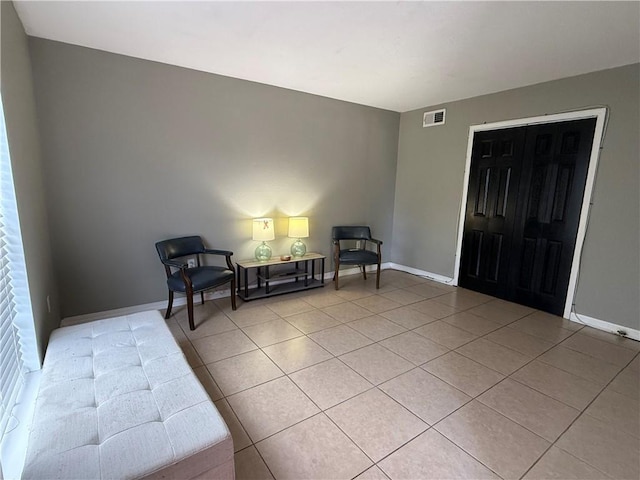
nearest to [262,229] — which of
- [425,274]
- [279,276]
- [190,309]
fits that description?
[279,276]

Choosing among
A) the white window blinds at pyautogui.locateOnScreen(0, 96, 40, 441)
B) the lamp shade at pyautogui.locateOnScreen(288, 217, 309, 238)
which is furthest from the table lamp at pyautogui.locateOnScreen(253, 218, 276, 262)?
the white window blinds at pyautogui.locateOnScreen(0, 96, 40, 441)

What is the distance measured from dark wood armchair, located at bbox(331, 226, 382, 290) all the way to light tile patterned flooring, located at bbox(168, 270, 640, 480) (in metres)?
0.77

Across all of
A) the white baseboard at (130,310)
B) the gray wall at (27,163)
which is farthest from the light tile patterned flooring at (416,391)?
the gray wall at (27,163)

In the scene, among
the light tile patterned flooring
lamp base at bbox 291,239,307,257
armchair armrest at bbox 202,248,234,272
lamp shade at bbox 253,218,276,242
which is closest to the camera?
the light tile patterned flooring

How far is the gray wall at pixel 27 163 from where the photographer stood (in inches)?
71.1

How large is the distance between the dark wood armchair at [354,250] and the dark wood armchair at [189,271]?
1.46m

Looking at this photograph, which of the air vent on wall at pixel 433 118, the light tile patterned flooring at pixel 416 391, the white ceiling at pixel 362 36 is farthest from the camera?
the air vent on wall at pixel 433 118

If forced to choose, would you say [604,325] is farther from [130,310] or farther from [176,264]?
[130,310]

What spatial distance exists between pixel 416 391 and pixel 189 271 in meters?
2.38

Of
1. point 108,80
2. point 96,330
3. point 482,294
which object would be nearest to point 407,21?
point 108,80

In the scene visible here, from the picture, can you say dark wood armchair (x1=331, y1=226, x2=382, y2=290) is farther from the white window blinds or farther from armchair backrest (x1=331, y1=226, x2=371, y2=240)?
the white window blinds

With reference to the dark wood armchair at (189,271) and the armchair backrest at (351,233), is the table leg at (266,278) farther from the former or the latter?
the armchair backrest at (351,233)

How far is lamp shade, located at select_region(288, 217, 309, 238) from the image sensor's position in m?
3.93

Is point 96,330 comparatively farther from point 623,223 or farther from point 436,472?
point 623,223
